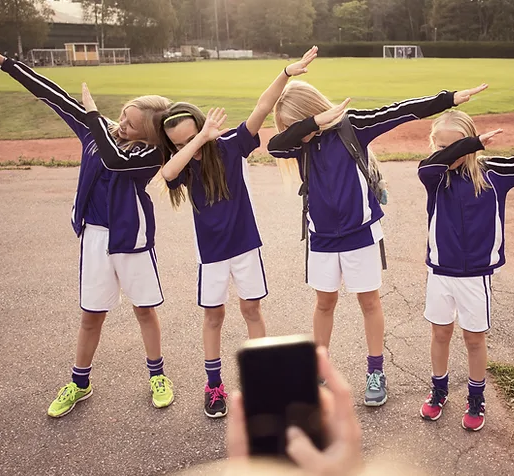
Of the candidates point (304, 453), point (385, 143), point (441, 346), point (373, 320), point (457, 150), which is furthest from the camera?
point (385, 143)

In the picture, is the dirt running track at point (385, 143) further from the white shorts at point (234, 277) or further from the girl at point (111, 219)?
the girl at point (111, 219)

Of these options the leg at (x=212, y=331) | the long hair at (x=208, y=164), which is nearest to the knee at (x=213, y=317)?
the leg at (x=212, y=331)

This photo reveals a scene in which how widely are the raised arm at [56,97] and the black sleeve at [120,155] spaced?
0.64 feet

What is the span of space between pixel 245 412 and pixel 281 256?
17.9 feet

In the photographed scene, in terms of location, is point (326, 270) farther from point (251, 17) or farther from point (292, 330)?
point (251, 17)

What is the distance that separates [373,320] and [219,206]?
3.79 ft

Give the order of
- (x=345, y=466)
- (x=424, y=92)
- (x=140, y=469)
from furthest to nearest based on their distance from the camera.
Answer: (x=424, y=92), (x=140, y=469), (x=345, y=466)

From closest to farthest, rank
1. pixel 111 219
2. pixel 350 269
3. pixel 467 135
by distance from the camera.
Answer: pixel 467 135 → pixel 111 219 → pixel 350 269

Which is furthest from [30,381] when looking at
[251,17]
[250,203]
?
[251,17]

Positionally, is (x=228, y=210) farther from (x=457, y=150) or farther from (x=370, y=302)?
(x=457, y=150)

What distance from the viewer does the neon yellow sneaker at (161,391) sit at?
357 centimetres

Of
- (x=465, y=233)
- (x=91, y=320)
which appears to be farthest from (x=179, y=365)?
(x=465, y=233)

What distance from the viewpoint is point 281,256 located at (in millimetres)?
6164

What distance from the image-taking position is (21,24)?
65.2 metres
